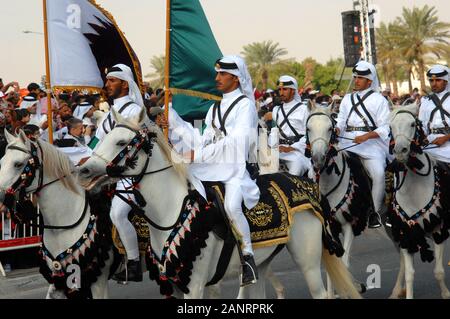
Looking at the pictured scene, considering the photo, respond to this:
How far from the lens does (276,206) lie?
8.36 meters

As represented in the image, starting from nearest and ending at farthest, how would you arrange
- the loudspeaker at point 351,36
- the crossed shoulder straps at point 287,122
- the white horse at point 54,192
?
the white horse at point 54,192 < the crossed shoulder straps at point 287,122 < the loudspeaker at point 351,36

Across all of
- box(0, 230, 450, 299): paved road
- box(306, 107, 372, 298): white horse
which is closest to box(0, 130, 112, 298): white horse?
box(0, 230, 450, 299): paved road

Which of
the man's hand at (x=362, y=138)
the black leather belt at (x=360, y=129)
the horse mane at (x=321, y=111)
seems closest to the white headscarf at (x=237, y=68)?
the horse mane at (x=321, y=111)

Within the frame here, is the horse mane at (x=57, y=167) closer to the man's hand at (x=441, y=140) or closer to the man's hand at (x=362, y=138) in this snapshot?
the man's hand at (x=362, y=138)

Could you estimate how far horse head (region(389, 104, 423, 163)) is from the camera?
9.91m

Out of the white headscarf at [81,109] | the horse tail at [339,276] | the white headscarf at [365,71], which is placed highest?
the white headscarf at [365,71]

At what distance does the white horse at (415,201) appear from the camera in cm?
1007

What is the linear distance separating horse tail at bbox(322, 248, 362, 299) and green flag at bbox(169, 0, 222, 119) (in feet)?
7.47

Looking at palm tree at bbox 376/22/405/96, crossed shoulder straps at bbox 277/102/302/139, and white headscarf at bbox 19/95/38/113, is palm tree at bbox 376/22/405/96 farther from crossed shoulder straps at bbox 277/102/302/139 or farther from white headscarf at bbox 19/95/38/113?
crossed shoulder straps at bbox 277/102/302/139

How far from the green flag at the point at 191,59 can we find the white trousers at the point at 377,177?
275cm

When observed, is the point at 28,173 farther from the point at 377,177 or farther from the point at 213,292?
the point at 377,177

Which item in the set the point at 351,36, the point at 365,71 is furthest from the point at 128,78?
the point at 351,36

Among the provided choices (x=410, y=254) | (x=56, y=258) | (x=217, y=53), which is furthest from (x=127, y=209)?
(x=410, y=254)
